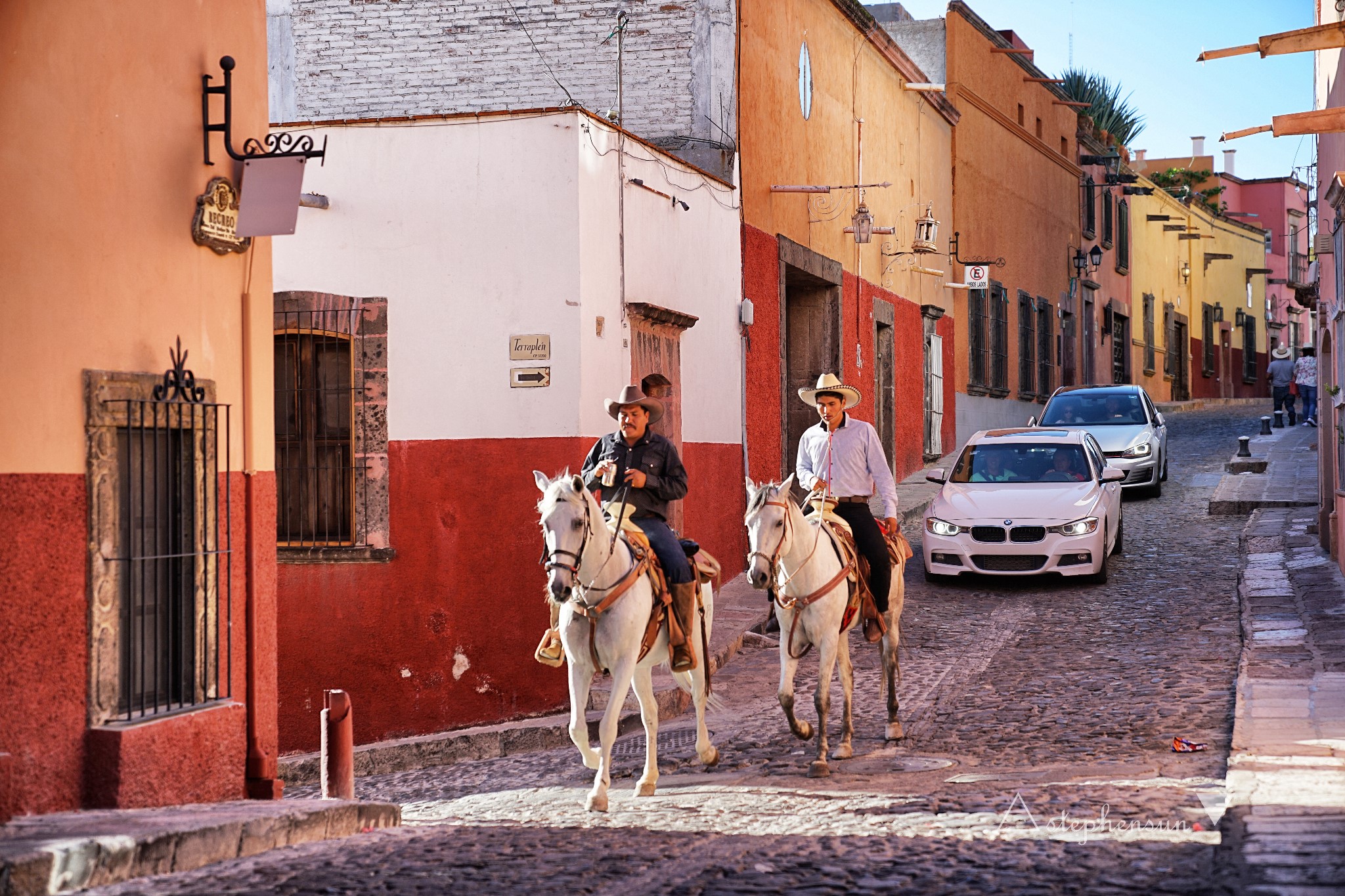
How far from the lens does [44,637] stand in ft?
23.2

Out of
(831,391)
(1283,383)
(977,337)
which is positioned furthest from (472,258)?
(1283,383)

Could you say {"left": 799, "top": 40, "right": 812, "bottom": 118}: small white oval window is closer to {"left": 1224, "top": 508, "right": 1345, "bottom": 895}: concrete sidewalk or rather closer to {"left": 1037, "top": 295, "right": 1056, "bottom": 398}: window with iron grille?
{"left": 1224, "top": 508, "right": 1345, "bottom": 895}: concrete sidewalk

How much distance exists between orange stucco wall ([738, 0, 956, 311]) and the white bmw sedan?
13.2 feet

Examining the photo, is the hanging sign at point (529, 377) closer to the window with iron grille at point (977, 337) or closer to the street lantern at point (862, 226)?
the street lantern at point (862, 226)

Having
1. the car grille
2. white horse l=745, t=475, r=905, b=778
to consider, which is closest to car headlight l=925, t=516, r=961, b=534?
the car grille

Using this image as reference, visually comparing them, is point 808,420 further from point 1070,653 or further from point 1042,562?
point 1070,653

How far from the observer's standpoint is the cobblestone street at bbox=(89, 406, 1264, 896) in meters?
6.03

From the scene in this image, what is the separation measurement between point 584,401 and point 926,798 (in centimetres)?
592

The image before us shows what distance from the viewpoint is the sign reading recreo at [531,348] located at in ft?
42.5

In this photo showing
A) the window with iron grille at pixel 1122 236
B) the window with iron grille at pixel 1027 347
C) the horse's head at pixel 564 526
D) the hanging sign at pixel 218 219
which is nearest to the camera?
the horse's head at pixel 564 526

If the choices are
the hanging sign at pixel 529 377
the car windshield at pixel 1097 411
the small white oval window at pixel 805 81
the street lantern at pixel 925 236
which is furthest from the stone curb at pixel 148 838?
the street lantern at pixel 925 236

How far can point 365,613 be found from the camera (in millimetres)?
13094

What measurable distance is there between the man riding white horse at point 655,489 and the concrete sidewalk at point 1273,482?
13.7 meters

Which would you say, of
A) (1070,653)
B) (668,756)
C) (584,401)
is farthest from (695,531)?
(668,756)
